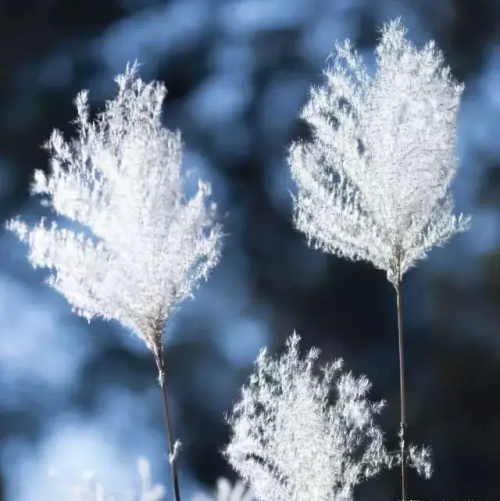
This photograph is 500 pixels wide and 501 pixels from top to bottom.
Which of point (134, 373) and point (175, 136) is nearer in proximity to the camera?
point (175, 136)

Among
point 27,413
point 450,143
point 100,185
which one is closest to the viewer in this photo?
point 100,185

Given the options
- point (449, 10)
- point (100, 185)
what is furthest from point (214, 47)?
point (100, 185)

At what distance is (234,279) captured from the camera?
2.28 meters

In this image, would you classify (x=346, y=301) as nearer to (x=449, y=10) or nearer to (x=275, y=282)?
(x=275, y=282)

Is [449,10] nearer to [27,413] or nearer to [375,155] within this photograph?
[375,155]

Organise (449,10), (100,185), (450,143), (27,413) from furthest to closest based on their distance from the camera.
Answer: (449,10), (27,413), (450,143), (100,185)

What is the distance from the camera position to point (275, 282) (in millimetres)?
2275

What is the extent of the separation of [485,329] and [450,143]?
2.37ft

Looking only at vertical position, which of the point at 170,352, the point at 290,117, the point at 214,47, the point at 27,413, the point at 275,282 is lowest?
the point at 27,413

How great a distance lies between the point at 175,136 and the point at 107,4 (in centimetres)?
106

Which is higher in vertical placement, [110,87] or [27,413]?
[110,87]

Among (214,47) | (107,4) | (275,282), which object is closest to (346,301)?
(275,282)

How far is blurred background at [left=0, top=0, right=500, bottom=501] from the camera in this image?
2176 mm

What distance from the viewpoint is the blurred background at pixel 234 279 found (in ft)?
7.14
